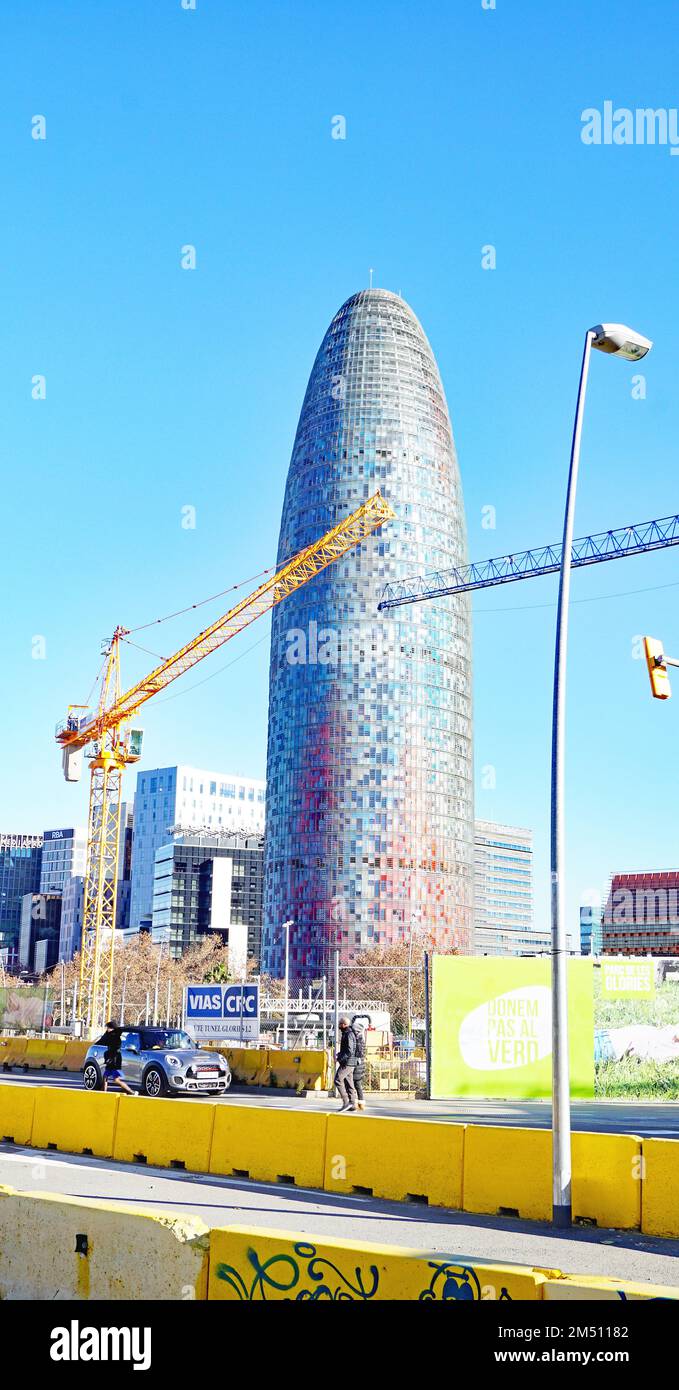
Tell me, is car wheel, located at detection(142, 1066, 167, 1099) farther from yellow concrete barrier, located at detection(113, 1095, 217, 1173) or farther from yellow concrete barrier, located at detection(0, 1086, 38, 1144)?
yellow concrete barrier, located at detection(113, 1095, 217, 1173)

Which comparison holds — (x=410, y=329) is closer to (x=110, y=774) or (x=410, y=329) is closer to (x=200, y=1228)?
(x=110, y=774)

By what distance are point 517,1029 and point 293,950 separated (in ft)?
414

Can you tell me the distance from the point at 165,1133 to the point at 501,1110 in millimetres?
11535

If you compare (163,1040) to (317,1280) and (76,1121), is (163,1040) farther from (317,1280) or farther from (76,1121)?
(317,1280)

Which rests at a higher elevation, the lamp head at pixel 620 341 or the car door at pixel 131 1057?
the lamp head at pixel 620 341

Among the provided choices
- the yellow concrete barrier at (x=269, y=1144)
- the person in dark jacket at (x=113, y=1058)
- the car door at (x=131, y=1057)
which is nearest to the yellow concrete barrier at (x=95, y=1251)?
the yellow concrete barrier at (x=269, y=1144)

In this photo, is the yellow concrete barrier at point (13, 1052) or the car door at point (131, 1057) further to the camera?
the yellow concrete barrier at point (13, 1052)

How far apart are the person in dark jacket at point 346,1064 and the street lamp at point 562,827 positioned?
886 centimetres

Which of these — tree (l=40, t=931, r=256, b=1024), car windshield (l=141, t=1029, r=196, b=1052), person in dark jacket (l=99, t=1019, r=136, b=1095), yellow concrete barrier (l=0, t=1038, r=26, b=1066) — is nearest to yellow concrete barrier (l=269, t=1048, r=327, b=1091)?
car windshield (l=141, t=1029, r=196, b=1052)

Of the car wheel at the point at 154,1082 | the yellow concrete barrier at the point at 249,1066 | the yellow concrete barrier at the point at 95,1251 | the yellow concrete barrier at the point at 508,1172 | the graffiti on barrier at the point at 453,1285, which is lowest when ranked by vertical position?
the yellow concrete barrier at the point at 249,1066

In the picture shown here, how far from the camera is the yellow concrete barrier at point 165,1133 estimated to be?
16.8 metres

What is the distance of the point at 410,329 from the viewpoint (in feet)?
559

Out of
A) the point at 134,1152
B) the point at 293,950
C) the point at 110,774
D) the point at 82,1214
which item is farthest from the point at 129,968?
the point at 82,1214

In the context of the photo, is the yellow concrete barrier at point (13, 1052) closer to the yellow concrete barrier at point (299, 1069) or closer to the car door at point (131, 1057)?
the yellow concrete barrier at point (299, 1069)
